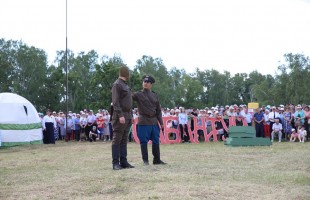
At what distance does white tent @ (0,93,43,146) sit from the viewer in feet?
72.4

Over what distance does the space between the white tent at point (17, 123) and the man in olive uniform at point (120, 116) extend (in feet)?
44.8

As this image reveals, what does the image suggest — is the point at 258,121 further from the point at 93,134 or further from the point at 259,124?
the point at 93,134

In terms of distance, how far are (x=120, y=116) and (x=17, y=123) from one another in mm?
14573

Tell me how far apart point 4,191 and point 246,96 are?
101894 mm

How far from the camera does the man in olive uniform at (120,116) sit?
933cm

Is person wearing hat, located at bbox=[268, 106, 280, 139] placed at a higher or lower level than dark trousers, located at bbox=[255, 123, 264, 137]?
higher

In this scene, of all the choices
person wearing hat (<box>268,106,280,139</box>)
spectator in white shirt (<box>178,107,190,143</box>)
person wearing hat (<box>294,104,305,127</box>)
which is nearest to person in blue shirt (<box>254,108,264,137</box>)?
person wearing hat (<box>268,106,280,139</box>)

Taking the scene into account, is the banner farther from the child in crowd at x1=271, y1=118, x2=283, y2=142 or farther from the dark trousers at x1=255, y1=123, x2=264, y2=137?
the child in crowd at x1=271, y1=118, x2=283, y2=142

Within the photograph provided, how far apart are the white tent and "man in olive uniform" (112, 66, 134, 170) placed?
13644 millimetres

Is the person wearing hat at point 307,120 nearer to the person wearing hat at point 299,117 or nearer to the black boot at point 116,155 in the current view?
the person wearing hat at point 299,117

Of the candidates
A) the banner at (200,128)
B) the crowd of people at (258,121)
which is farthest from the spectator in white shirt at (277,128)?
the banner at (200,128)

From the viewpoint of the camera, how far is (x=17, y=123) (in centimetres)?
2253

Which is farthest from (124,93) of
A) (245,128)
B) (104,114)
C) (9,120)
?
(104,114)

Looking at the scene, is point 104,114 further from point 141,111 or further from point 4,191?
point 4,191
